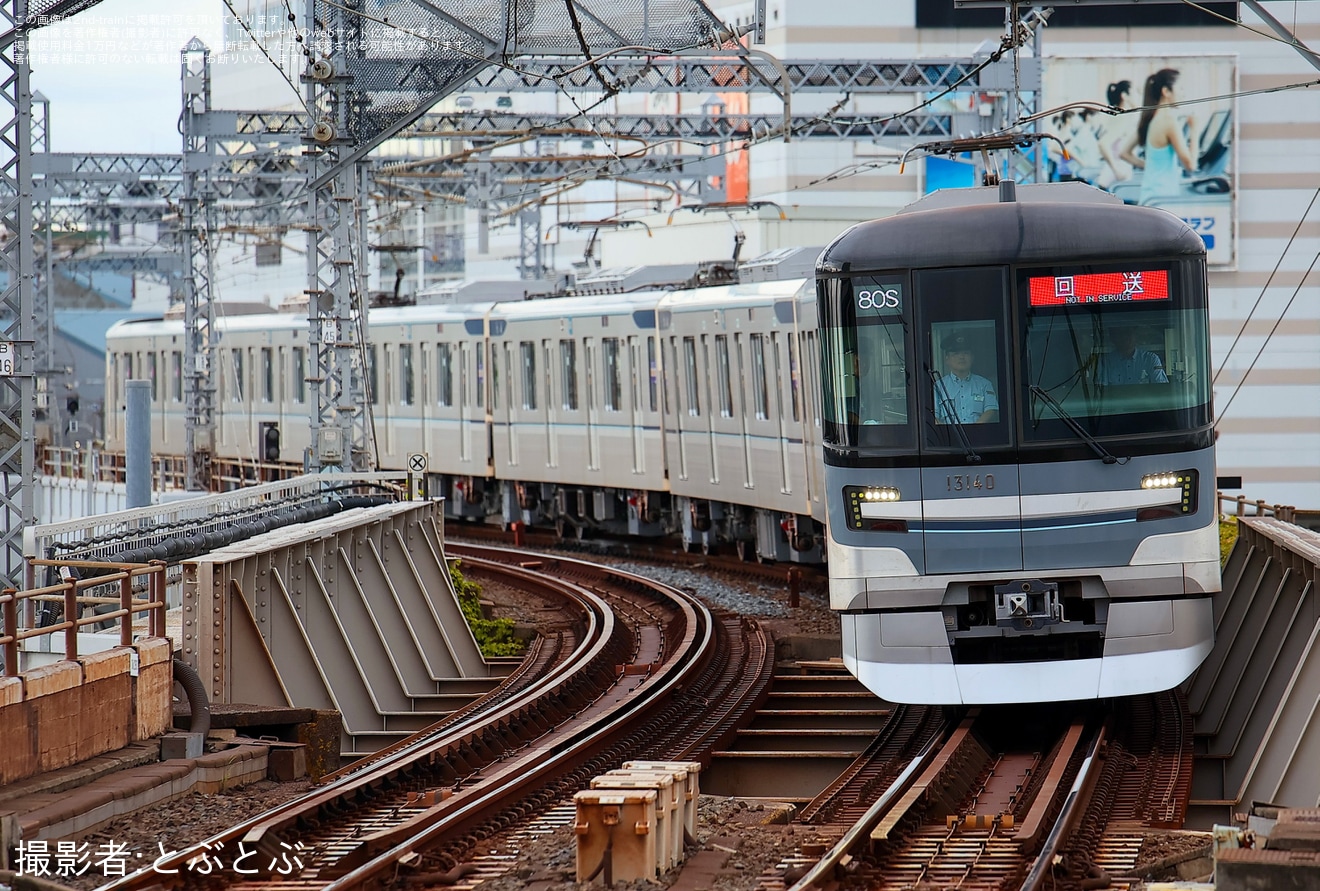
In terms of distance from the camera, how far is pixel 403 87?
18.1 meters

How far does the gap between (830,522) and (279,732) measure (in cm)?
353

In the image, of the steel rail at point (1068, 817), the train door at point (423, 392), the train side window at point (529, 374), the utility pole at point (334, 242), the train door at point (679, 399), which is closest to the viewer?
the steel rail at point (1068, 817)

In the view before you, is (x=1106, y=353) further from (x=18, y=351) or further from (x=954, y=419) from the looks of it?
(x=18, y=351)

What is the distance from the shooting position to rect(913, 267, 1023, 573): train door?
10203mm

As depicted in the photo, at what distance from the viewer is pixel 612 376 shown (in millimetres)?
24734

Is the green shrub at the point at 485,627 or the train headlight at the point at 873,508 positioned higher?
the train headlight at the point at 873,508

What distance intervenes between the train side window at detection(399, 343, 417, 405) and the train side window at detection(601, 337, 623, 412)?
597 centimetres

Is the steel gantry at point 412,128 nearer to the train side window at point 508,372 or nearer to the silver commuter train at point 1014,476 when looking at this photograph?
the train side window at point 508,372

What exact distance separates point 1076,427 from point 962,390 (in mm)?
644

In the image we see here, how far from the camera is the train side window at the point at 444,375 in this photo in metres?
28.9

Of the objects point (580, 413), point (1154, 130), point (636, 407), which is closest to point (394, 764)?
point (636, 407)

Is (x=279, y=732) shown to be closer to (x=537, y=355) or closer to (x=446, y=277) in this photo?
(x=537, y=355)

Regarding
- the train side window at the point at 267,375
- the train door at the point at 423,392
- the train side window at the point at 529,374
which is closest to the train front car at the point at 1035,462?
the train side window at the point at 529,374

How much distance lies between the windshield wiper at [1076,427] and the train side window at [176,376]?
2922 cm
